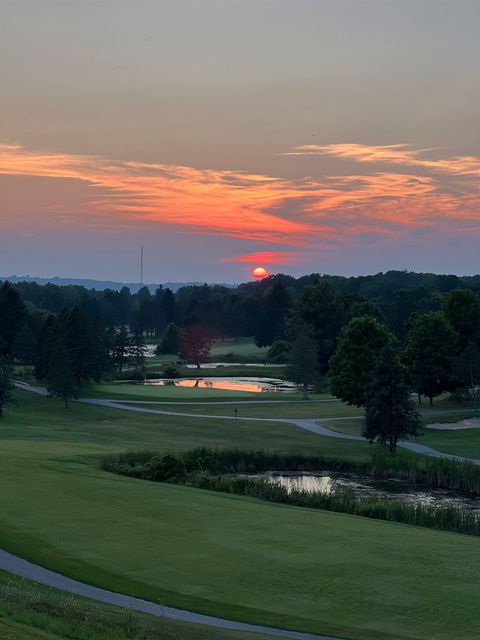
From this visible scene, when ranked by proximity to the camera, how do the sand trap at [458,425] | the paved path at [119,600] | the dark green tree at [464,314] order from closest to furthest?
the paved path at [119,600]
the sand trap at [458,425]
the dark green tree at [464,314]

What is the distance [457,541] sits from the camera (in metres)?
31.1

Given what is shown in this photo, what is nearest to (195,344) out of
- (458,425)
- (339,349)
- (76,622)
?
(339,349)

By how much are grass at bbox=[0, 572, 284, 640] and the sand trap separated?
167 feet

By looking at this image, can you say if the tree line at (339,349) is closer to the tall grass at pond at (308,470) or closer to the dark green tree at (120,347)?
the dark green tree at (120,347)

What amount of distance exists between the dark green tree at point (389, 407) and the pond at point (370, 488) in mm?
6826

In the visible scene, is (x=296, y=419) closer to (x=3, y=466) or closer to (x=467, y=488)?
(x=467, y=488)

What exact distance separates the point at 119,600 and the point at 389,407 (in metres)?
38.8

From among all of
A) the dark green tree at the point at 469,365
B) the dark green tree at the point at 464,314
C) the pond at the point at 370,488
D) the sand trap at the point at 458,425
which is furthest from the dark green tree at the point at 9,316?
the pond at the point at 370,488

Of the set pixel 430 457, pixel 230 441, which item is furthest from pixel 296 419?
pixel 430 457

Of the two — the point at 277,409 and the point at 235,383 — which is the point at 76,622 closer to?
the point at 277,409

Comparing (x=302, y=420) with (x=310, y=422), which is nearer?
(x=310, y=422)

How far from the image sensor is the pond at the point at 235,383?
11025 centimetres

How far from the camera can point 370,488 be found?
161ft

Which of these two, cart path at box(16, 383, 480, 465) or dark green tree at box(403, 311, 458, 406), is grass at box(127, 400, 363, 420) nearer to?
cart path at box(16, 383, 480, 465)
